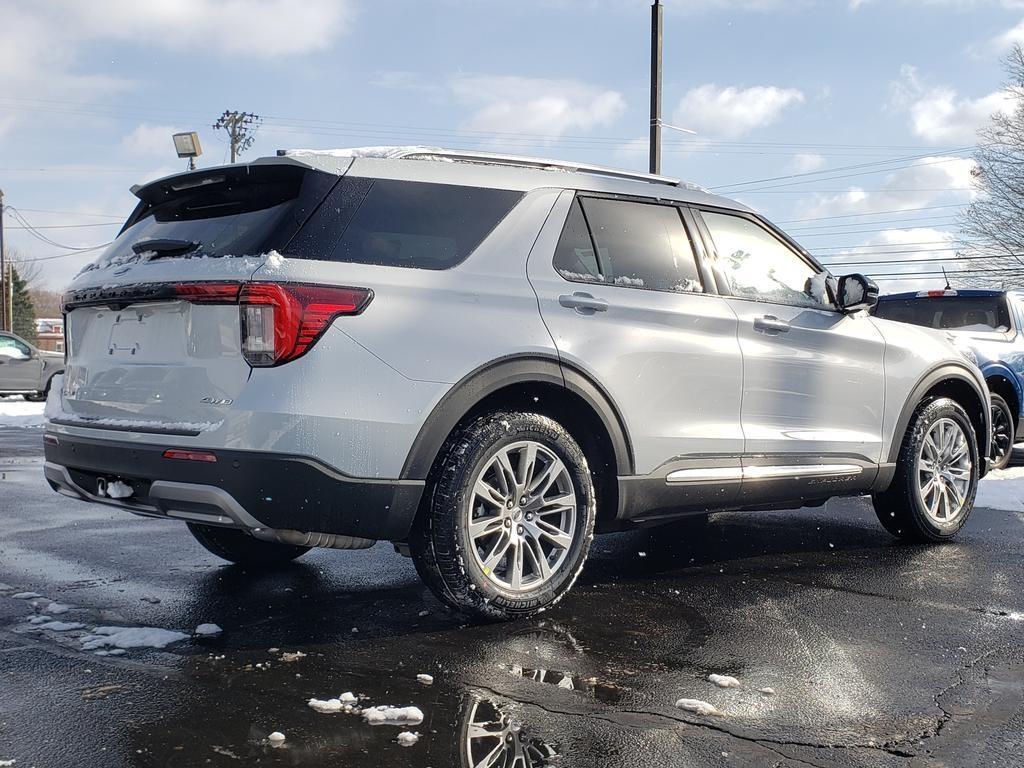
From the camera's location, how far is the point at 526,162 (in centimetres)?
443

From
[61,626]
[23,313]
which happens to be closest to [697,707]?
[61,626]

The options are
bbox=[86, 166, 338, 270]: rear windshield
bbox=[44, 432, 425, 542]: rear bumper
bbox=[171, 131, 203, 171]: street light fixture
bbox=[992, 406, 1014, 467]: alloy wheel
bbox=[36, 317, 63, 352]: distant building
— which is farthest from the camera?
bbox=[36, 317, 63, 352]: distant building

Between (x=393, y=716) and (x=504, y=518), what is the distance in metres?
1.20

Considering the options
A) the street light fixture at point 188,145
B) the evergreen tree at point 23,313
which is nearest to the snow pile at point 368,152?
the street light fixture at point 188,145

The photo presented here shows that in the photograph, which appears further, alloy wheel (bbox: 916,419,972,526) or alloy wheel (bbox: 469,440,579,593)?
alloy wheel (bbox: 916,419,972,526)

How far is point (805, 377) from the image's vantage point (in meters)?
5.12

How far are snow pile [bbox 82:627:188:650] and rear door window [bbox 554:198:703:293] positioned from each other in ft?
6.76

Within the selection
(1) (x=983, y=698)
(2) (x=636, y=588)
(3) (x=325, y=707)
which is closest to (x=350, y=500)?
(3) (x=325, y=707)

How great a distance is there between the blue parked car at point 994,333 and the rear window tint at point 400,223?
765 cm

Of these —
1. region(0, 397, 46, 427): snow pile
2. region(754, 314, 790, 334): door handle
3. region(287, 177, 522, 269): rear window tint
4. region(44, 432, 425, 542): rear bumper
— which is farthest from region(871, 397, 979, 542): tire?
region(0, 397, 46, 427): snow pile

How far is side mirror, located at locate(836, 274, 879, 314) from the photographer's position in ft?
17.7

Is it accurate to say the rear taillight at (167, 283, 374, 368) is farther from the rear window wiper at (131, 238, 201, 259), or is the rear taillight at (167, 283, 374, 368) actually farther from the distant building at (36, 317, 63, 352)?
the distant building at (36, 317, 63, 352)

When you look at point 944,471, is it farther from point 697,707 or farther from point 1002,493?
point 697,707

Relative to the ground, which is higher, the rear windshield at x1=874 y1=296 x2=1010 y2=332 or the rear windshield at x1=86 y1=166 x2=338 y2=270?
the rear windshield at x1=86 y1=166 x2=338 y2=270
